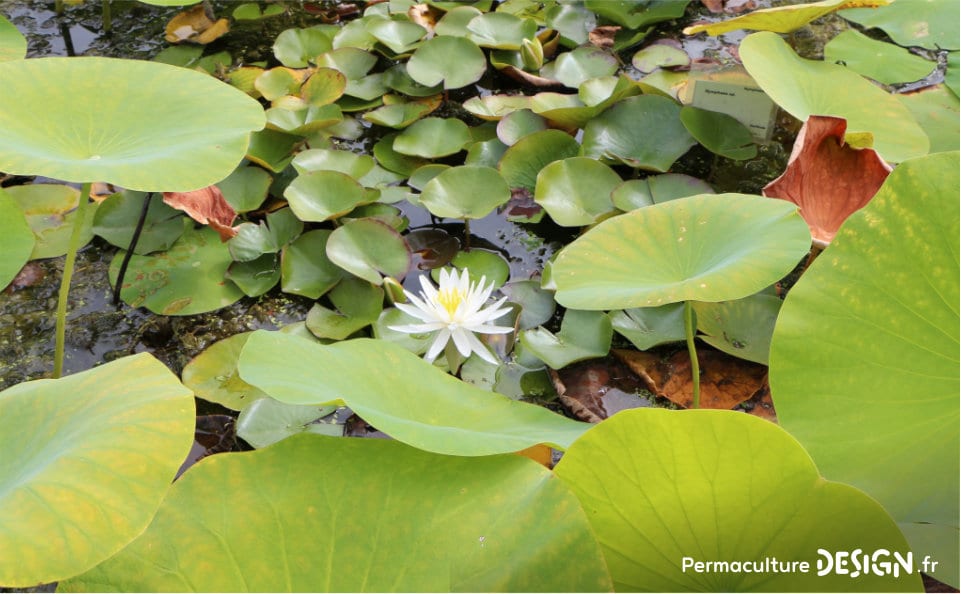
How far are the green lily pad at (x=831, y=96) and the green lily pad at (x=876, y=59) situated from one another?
0.90 feet

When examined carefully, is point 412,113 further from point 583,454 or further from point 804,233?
point 583,454

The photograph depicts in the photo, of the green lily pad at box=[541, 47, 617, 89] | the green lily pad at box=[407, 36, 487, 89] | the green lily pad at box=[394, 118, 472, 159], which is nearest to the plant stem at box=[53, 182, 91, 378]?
the green lily pad at box=[394, 118, 472, 159]

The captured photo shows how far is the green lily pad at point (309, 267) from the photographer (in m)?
1.35

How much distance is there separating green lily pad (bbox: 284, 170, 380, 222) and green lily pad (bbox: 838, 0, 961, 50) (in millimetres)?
1427

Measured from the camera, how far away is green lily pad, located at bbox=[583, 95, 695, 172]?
1.54 meters

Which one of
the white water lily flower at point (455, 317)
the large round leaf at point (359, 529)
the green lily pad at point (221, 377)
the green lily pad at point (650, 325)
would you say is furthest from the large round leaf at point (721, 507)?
the green lily pad at point (221, 377)

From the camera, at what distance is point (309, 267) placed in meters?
1.39

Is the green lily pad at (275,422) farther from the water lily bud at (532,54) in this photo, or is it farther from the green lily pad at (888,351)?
the water lily bud at (532,54)

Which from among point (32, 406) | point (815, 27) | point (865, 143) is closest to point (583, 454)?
point (32, 406)

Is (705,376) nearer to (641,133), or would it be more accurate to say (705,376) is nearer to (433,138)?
(641,133)

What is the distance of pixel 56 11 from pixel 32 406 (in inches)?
69.4

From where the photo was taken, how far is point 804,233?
923 millimetres

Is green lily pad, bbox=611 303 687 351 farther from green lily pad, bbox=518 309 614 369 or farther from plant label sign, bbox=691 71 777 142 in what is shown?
plant label sign, bbox=691 71 777 142

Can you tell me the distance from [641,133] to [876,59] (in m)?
0.69
